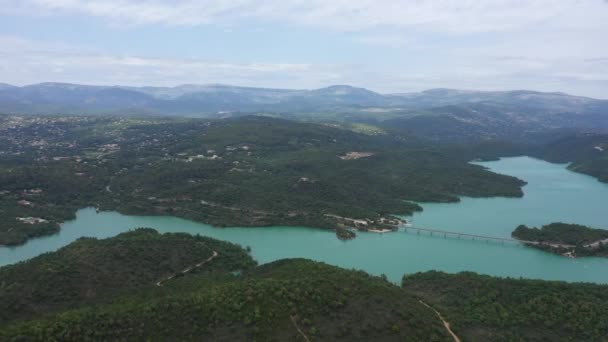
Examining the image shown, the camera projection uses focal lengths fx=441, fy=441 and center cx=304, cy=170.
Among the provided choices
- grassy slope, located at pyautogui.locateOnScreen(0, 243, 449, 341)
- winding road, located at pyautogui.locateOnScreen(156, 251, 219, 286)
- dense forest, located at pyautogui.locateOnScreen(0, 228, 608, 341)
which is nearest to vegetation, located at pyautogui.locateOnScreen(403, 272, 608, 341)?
dense forest, located at pyautogui.locateOnScreen(0, 228, 608, 341)

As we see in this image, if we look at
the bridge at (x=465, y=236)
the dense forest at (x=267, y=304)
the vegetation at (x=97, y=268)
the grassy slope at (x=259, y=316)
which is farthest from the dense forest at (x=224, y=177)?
the grassy slope at (x=259, y=316)

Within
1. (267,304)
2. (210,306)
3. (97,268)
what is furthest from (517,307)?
(97,268)

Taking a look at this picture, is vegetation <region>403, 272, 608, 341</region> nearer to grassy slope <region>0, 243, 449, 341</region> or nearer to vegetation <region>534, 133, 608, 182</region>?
grassy slope <region>0, 243, 449, 341</region>

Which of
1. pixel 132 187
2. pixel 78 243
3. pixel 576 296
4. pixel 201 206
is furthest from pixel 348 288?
pixel 132 187

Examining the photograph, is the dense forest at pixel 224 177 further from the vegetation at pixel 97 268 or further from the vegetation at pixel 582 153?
the vegetation at pixel 582 153

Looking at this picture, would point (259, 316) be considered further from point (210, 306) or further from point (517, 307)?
point (517, 307)
